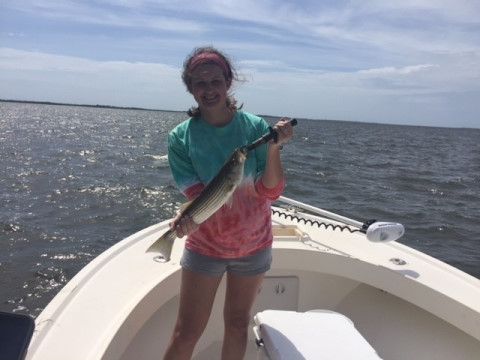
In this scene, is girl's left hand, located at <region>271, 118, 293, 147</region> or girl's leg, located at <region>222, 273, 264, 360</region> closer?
girl's left hand, located at <region>271, 118, 293, 147</region>

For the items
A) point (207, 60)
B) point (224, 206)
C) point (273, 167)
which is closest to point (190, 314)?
point (224, 206)

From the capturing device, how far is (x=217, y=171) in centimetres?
284

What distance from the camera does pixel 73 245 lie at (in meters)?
10.5

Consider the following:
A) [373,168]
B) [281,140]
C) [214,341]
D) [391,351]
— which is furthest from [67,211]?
[373,168]

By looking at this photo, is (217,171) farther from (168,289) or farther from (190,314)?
(168,289)

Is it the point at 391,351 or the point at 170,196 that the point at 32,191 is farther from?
the point at 391,351

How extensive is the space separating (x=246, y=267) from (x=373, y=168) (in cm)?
2264

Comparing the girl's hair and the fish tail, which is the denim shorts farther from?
the girl's hair

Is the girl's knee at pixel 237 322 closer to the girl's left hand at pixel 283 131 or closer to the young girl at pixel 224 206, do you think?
the young girl at pixel 224 206

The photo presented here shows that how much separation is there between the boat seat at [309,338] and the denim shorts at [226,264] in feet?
1.01

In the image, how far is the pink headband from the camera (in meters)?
A: 2.79

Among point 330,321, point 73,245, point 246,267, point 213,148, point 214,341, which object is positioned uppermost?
point 213,148

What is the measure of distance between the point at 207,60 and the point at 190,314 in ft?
4.94

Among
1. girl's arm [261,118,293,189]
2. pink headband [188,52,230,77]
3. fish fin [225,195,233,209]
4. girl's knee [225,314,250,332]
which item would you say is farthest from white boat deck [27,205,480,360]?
pink headband [188,52,230,77]
